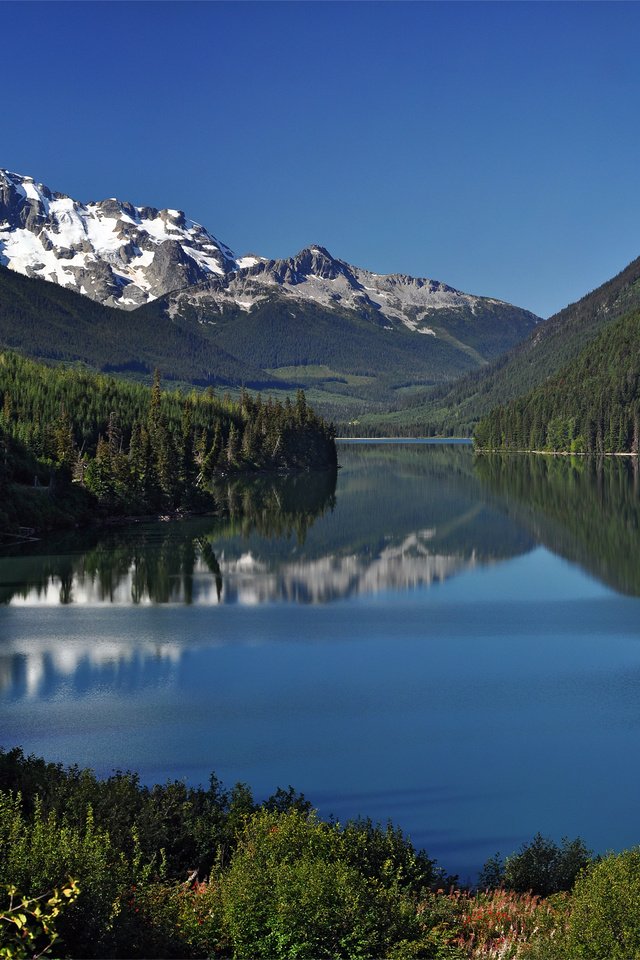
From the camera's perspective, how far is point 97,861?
50.9 ft

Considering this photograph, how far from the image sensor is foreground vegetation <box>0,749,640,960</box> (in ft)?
48.0

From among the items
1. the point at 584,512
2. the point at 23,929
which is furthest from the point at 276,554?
the point at 23,929

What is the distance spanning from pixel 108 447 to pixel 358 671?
7804 centimetres

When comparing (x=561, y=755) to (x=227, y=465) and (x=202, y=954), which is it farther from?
(x=227, y=465)

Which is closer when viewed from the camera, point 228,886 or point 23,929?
point 23,929

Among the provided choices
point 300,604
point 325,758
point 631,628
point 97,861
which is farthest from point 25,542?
point 97,861

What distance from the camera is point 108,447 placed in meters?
116

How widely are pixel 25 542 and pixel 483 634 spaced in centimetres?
4786

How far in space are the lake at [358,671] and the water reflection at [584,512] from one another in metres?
0.75

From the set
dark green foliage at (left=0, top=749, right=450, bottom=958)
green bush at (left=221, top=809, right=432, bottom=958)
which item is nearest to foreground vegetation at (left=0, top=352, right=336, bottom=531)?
dark green foliage at (left=0, top=749, right=450, bottom=958)

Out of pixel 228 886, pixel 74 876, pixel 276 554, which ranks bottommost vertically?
pixel 228 886

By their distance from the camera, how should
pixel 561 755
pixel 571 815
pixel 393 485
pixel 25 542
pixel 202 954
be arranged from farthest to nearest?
pixel 393 485, pixel 25 542, pixel 561 755, pixel 571 815, pixel 202 954

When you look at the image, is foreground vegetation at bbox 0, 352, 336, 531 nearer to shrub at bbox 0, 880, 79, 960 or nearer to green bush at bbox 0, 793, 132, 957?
green bush at bbox 0, 793, 132, 957

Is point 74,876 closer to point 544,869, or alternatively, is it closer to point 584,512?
point 544,869
